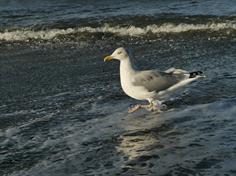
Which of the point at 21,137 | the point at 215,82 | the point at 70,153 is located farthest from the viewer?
the point at 215,82

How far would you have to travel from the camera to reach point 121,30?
1625cm

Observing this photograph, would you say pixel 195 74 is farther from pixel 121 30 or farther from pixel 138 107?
pixel 121 30

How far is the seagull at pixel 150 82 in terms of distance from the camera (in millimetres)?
7930

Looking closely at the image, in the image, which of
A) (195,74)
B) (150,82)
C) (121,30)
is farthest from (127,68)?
(121,30)

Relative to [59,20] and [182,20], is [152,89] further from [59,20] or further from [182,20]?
[59,20]

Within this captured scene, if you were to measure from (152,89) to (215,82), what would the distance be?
157cm

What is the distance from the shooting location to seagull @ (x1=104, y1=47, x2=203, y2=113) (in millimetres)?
7930

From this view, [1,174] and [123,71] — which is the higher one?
[123,71]

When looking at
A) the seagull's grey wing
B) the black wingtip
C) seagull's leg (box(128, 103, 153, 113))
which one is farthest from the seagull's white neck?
the black wingtip

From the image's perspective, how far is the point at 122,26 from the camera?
16.6 meters

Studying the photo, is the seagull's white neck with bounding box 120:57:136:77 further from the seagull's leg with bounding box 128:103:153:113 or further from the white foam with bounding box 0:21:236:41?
the white foam with bounding box 0:21:236:41

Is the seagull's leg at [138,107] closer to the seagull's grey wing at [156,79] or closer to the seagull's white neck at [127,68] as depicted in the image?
the seagull's grey wing at [156,79]

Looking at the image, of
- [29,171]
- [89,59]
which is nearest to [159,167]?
[29,171]

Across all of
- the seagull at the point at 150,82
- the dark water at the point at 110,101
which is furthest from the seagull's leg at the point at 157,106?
the dark water at the point at 110,101
